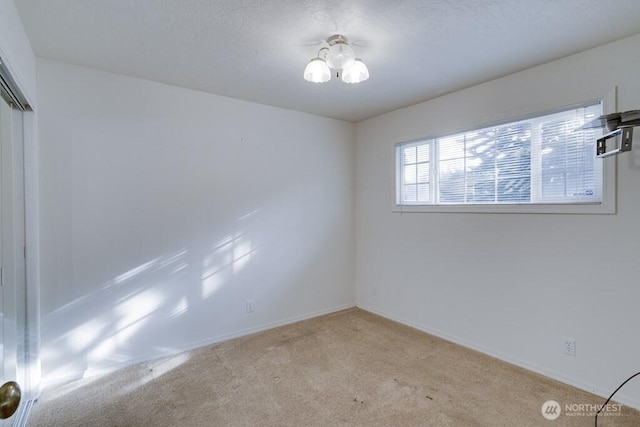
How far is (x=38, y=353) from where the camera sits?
2.32 metres

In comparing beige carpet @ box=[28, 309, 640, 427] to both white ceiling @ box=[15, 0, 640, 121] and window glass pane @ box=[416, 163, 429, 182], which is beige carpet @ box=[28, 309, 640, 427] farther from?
white ceiling @ box=[15, 0, 640, 121]

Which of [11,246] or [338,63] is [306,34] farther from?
[11,246]

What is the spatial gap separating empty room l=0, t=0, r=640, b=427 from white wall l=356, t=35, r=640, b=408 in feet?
0.05

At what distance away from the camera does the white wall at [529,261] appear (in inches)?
83.2

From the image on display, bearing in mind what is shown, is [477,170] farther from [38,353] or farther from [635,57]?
[38,353]

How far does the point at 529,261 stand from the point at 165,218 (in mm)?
3185

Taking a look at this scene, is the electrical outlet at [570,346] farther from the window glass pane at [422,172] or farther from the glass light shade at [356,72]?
the glass light shade at [356,72]

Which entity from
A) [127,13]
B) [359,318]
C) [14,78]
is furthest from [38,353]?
[359,318]

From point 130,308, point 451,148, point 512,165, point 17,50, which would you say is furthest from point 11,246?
point 512,165

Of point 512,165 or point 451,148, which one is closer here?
point 512,165

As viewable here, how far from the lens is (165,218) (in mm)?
2855

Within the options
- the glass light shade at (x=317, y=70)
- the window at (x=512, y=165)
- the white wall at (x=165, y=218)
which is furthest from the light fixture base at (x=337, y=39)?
the window at (x=512, y=165)

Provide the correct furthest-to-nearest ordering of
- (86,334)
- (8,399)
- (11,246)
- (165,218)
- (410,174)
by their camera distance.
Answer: (410,174), (165,218), (86,334), (11,246), (8,399)

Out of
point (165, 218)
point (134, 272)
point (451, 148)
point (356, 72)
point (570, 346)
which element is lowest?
point (570, 346)
